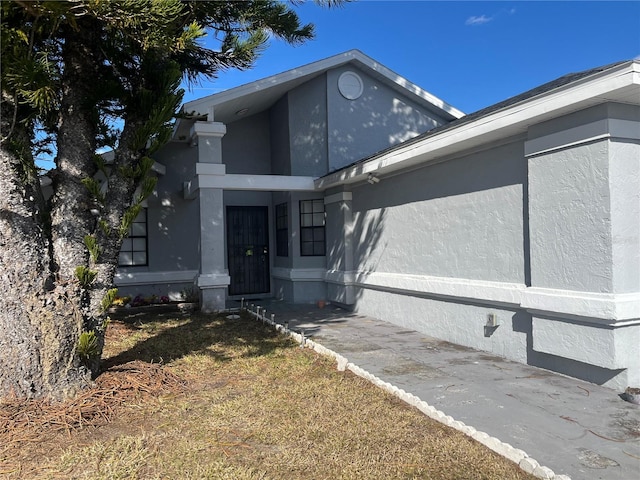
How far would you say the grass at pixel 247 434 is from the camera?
3.33 meters

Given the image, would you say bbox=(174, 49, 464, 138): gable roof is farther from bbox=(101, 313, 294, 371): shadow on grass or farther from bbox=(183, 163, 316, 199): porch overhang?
bbox=(101, 313, 294, 371): shadow on grass

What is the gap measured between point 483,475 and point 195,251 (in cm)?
1046

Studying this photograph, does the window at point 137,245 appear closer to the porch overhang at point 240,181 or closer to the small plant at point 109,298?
the porch overhang at point 240,181

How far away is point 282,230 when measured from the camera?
1265 centimetres

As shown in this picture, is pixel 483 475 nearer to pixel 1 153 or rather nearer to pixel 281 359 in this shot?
pixel 281 359

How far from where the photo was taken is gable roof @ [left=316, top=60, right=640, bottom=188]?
441 centimetres

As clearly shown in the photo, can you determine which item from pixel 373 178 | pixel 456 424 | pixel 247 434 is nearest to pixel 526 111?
pixel 456 424

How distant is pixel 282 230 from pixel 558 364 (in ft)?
27.7

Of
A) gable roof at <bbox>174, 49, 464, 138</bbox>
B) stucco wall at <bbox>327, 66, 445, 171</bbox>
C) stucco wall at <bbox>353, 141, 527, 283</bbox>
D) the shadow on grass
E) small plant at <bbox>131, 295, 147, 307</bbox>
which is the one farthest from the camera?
stucco wall at <bbox>327, 66, 445, 171</bbox>

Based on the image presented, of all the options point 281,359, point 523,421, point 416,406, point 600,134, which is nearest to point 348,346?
point 281,359

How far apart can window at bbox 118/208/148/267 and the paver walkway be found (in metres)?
6.70

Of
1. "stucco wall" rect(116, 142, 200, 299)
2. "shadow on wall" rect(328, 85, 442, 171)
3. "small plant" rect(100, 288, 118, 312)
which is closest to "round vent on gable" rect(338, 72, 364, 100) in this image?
"shadow on wall" rect(328, 85, 442, 171)

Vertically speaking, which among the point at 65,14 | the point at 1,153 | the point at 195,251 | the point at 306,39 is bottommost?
the point at 195,251

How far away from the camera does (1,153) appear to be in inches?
178
